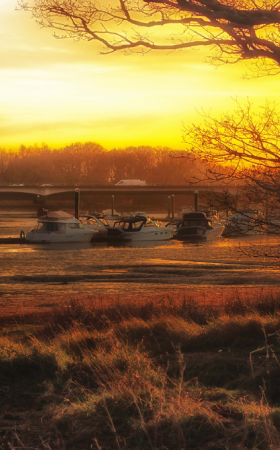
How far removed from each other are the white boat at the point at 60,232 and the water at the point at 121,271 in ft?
5.16

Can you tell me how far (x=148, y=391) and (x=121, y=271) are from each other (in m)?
25.7

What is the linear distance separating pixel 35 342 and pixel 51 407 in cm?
318

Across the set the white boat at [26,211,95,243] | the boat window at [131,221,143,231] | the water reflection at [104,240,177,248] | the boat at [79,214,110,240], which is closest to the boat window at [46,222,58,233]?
the white boat at [26,211,95,243]

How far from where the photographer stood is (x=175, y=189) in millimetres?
128875

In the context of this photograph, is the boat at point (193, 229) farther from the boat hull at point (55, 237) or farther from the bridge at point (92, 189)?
the bridge at point (92, 189)

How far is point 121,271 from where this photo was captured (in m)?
31.4

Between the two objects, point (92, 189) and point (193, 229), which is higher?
point (92, 189)

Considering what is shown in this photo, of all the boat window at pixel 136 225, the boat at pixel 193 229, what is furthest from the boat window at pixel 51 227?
the boat at pixel 193 229

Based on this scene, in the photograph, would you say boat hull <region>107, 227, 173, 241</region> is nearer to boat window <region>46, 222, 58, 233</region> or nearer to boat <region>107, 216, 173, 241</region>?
boat <region>107, 216, 173, 241</region>

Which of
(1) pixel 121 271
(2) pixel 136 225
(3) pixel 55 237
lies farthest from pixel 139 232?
(1) pixel 121 271

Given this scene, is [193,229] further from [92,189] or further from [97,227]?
[92,189]

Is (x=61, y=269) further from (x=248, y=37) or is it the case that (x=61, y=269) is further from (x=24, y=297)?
(x=248, y=37)

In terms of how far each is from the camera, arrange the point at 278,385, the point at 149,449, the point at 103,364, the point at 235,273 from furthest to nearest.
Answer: the point at 235,273 < the point at 103,364 < the point at 278,385 < the point at 149,449

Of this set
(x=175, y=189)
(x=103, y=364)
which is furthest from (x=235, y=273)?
(x=175, y=189)
